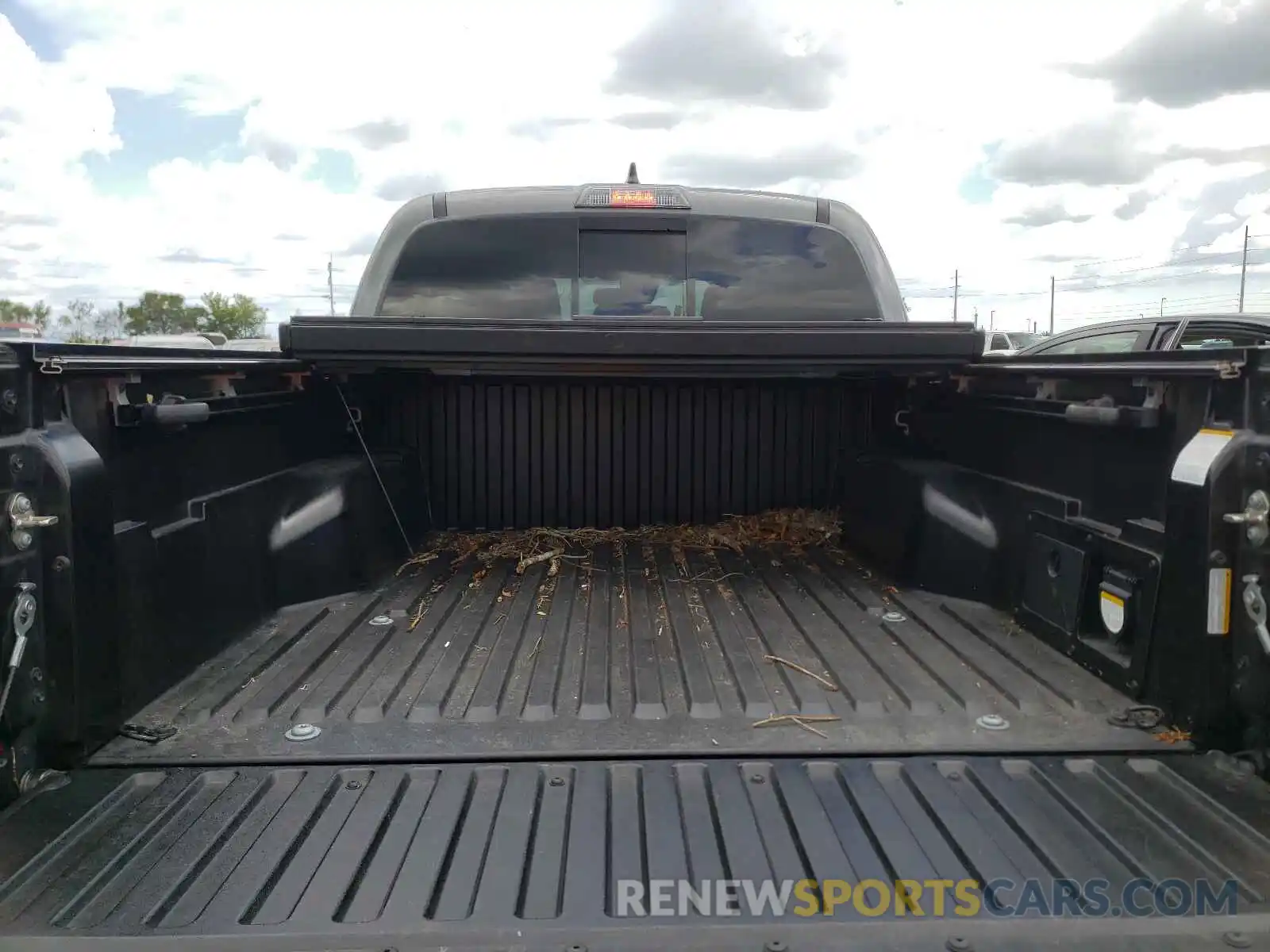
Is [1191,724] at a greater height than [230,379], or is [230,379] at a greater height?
[230,379]

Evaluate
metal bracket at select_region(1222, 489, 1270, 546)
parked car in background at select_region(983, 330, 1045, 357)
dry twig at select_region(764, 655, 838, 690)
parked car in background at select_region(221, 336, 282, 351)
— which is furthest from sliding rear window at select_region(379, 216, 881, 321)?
parked car in background at select_region(983, 330, 1045, 357)

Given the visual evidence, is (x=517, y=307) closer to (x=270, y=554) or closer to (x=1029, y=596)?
(x=270, y=554)

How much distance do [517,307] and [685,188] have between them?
959mm

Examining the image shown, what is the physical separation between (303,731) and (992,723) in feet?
5.82

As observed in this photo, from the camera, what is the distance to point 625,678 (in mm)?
2697

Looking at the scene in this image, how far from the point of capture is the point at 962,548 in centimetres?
333

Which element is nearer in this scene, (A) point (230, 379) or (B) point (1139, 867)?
(B) point (1139, 867)

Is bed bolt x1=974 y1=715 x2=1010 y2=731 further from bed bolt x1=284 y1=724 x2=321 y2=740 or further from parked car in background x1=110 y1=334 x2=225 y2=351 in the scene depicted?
parked car in background x1=110 y1=334 x2=225 y2=351

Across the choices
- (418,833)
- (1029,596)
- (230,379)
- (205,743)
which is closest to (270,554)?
(230,379)

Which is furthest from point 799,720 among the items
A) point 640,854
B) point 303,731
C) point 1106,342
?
point 1106,342

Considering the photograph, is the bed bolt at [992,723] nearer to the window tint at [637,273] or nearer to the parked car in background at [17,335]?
the window tint at [637,273]

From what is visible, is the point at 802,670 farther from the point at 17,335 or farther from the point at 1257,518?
the point at 17,335

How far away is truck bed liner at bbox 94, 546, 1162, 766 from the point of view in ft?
7.38

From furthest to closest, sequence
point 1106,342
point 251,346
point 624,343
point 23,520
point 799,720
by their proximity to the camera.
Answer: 1. point 251,346
2. point 1106,342
3. point 624,343
4. point 799,720
5. point 23,520
